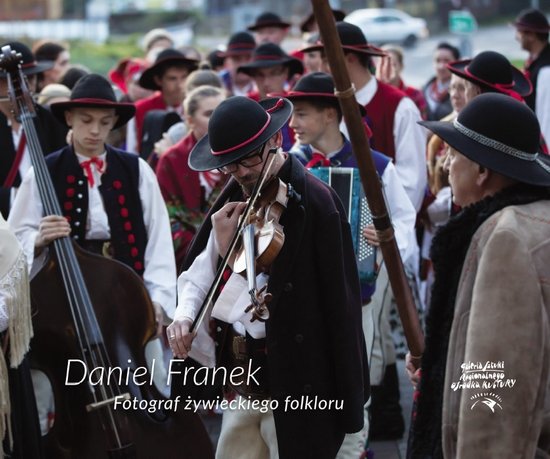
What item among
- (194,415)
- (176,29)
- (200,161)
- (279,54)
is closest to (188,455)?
(194,415)

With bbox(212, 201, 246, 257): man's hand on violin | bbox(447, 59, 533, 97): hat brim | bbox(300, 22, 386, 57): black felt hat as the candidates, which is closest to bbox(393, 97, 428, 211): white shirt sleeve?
bbox(300, 22, 386, 57): black felt hat

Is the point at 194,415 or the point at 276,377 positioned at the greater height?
the point at 276,377

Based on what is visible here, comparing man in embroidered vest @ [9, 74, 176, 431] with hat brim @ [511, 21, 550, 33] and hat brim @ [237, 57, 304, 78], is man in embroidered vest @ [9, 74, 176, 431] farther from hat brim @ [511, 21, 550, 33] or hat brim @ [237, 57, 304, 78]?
hat brim @ [511, 21, 550, 33]

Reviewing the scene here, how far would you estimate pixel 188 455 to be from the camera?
535 centimetres

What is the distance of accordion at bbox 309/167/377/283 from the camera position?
5762 millimetres

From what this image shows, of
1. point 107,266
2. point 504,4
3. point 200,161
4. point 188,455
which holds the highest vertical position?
point 200,161

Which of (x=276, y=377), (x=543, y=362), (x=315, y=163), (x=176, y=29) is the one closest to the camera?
(x=543, y=362)

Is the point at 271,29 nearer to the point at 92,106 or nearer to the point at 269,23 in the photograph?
the point at 269,23

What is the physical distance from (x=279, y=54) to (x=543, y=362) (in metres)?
6.28

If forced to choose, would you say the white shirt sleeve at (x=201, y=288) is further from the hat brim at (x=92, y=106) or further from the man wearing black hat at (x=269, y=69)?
the man wearing black hat at (x=269, y=69)

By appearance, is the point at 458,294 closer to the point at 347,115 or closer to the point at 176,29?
the point at 347,115

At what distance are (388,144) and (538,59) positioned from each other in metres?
2.34

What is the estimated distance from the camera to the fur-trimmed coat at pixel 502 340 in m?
3.19

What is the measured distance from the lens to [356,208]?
577 cm
